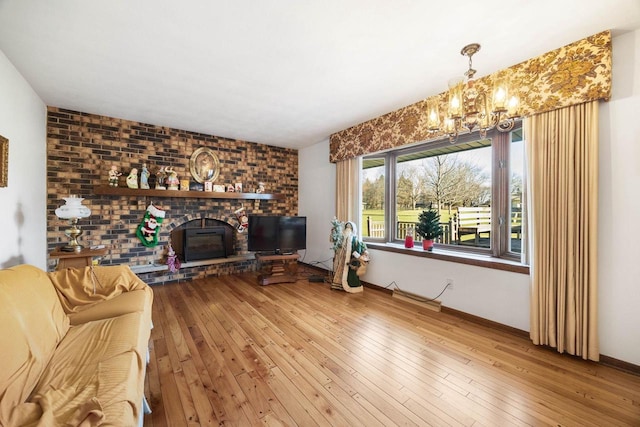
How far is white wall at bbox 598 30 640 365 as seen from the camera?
184 centimetres

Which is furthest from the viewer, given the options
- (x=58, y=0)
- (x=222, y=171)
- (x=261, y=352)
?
(x=222, y=171)

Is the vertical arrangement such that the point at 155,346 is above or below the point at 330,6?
below

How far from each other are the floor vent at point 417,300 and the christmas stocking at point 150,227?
3648 mm

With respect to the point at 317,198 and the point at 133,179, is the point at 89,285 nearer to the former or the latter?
the point at 133,179

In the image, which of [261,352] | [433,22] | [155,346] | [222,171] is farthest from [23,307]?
[222,171]

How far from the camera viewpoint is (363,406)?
5.07 ft

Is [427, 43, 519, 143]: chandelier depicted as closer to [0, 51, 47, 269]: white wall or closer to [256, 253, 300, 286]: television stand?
[256, 253, 300, 286]: television stand

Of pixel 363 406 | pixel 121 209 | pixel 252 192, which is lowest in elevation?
pixel 363 406

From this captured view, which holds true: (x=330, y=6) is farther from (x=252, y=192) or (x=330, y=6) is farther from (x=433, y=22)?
(x=252, y=192)

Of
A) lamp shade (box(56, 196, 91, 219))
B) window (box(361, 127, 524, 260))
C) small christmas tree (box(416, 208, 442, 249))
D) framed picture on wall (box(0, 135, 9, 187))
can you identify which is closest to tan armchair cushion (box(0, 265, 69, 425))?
framed picture on wall (box(0, 135, 9, 187))

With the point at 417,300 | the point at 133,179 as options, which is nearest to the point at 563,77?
the point at 417,300

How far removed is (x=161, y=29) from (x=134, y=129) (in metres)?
2.55

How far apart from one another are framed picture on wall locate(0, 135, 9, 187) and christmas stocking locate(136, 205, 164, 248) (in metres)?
1.75

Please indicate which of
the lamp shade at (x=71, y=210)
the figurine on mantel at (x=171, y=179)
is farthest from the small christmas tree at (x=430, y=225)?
the lamp shade at (x=71, y=210)
